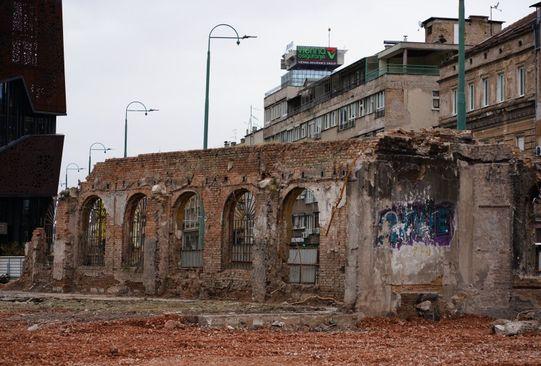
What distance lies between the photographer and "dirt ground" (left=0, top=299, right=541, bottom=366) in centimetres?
1446

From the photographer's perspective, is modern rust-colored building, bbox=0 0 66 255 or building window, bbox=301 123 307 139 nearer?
modern rust-colored building, bbox=0 0 66 255

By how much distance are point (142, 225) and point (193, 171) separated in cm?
333

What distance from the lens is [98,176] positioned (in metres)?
32.8

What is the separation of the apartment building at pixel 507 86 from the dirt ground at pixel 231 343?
26.8m

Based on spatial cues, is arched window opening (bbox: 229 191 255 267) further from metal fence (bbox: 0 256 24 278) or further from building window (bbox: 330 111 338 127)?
building window (bbox: 330 111 338 127)

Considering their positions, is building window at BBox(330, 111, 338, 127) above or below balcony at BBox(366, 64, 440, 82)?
below

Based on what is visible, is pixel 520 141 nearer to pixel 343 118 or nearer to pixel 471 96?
pixel 471 96

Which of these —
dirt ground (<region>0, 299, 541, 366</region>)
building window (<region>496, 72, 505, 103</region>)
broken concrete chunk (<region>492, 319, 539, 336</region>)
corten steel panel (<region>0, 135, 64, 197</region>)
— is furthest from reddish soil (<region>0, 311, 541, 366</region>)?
corten steel panel (<region>0, 135, 64, 197</region>)

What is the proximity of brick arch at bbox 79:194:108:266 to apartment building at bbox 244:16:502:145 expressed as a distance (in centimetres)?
3016

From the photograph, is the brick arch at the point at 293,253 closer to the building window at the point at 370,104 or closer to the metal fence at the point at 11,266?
the metal fence at the point at 11,266

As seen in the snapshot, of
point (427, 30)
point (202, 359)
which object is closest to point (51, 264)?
point (202, 359)

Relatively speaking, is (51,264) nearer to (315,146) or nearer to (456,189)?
(315,146)

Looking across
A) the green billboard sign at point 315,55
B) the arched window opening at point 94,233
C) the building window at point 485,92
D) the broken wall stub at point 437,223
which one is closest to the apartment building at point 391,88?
the building window at point 485,92

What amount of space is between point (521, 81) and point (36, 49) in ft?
87.5
